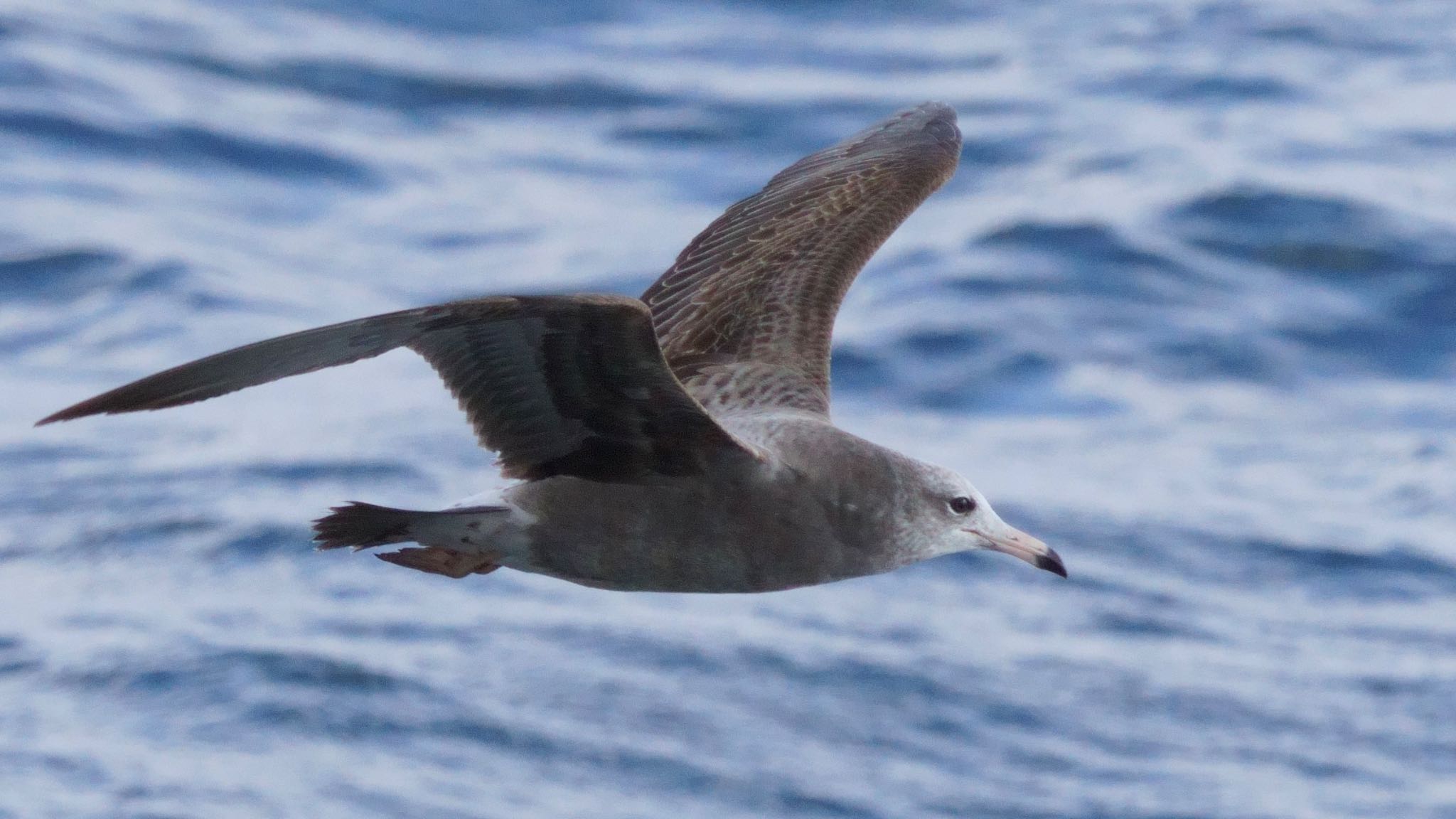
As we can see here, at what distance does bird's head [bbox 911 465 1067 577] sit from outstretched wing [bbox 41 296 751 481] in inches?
26.9

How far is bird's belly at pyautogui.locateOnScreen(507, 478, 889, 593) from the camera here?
6.66 m

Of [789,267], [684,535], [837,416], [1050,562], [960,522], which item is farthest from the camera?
[837,416]

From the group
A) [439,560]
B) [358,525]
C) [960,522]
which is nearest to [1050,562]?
[960,522]

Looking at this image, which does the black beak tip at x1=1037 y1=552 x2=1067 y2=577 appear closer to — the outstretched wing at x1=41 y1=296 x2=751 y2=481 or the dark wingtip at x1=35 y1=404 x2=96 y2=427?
Result: the outstretched wing at x1=41 y1=296 x2=751 y2=481

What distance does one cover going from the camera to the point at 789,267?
27.5ft

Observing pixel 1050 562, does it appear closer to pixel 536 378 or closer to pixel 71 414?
pixel 536 378

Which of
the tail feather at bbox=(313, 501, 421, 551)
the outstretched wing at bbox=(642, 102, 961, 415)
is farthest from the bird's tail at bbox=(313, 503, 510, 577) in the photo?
the outstretched wing at bbox=(642, 102, 961, 415)

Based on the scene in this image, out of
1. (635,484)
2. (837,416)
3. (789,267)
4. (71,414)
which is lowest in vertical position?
(71,414)

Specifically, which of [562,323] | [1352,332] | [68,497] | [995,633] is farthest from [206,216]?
[562,323]

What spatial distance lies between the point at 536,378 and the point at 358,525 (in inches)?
27.4

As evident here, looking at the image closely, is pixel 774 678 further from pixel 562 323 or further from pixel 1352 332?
pixel 562 323

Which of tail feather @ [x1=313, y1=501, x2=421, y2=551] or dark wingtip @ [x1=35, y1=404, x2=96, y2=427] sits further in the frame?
tail feather @ [x1=313, y1=501, x2=421, y2=551]

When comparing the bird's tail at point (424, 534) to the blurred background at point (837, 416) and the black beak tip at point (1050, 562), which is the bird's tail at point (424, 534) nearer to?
the black beak tip at point (1050, 562)

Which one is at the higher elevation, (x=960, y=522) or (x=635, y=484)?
(x=960, y=522)
